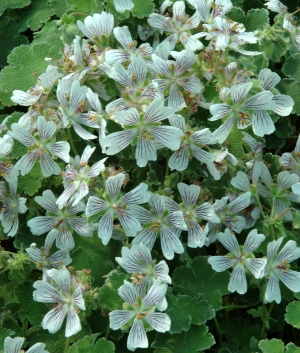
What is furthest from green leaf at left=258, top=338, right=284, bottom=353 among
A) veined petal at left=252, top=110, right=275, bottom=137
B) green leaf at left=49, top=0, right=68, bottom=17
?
green leaf at left=49, top=0, right=68, bottom=17

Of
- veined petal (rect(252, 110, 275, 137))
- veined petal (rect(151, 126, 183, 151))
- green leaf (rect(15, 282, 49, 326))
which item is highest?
veined petal (rect(151, 126, 183, 151))

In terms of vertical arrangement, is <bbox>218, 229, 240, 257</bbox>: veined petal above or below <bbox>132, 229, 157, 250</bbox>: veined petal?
below

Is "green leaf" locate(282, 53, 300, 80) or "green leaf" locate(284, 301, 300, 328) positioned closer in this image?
"green leaf" locate(284, 301, 300, 328)

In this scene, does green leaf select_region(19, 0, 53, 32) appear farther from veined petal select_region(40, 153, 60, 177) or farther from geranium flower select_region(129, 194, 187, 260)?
geranium flower select_region(129, 194, 187, 260)

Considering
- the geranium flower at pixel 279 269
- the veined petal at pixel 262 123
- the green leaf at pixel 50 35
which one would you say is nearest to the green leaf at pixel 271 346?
the geranium flower at pixel 279 269

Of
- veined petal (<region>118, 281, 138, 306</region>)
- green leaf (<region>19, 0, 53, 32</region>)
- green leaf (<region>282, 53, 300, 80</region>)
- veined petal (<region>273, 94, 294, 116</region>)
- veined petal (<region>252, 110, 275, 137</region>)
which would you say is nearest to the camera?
veined petal (<region>118, 281, 138, 306</region>)

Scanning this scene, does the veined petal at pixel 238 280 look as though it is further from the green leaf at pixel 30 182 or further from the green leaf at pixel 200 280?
the green leaf at pixel 30 182
